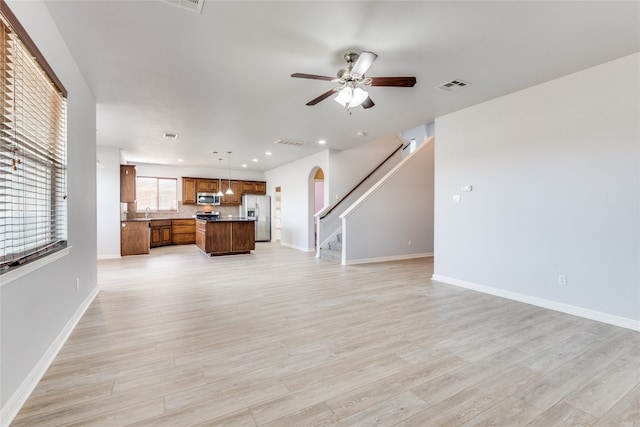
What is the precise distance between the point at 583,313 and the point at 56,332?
515cm

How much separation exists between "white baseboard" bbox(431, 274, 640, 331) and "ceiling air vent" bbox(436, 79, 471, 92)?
273cm

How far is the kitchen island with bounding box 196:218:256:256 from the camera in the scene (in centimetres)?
730

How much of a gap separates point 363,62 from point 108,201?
699 centimetres

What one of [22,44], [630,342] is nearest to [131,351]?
[22,44]

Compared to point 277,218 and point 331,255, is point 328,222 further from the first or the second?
point 277,218

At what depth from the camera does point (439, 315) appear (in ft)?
10.7

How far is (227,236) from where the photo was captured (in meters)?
7.48

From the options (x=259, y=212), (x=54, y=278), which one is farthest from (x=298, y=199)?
(x=54, y=278)

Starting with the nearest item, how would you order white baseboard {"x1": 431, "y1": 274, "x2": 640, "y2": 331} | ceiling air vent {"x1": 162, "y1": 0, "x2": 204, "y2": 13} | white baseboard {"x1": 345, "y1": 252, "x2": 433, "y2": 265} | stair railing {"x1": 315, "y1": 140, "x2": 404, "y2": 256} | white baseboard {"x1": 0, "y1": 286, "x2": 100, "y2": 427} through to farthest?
white baseboard {"x1": 0, "y1": 286, "x2": 100, "y2": 427}
ceiling air vent {"x1": 162, "y1": 0, "x2": 204, "y2": 13}
white baseboard {"x1": 431, "y1": 274, "x2": 640, "y2": 331}
white baseboard {"x1": 345, "y1": 252, "x2": 433, "y2": 265}
stair railing {"x1": 315, "y1": 140, "x2": 404, "y2": 256}

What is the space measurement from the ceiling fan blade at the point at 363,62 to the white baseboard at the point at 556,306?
3390 millimetres

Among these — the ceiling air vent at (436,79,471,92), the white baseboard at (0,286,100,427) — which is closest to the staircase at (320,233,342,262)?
the ceiling air vent at (436,79,471,92)

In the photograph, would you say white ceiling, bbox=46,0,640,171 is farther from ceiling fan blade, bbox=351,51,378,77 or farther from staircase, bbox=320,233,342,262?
staircase, bbox=320,233,342,262

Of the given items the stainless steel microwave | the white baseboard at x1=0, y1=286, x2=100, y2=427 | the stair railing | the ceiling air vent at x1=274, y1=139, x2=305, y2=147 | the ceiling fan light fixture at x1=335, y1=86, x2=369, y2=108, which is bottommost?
the white baseboard at x1=0, y1=286, x2=100, y2=427

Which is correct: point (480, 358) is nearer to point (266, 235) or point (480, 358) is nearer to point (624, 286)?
point (624, 286)
